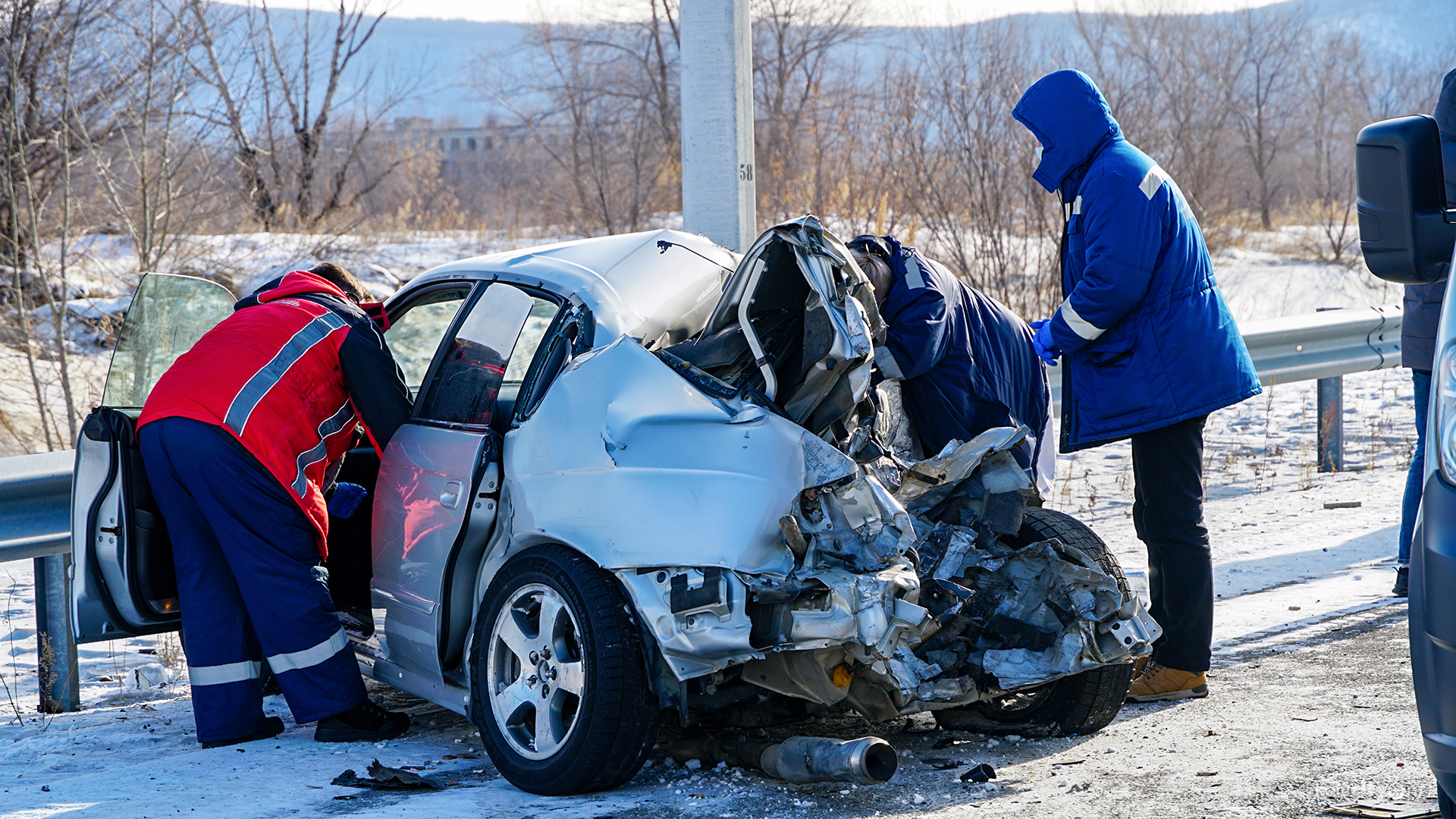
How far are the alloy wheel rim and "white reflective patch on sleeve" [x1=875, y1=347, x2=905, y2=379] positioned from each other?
134 centimetres

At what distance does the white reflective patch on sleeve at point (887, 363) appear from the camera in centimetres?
426

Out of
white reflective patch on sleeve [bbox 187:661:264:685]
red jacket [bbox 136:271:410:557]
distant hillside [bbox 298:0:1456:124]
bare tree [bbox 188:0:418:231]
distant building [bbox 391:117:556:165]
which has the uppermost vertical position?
distant hillside [bbox 298:0:1456:124]

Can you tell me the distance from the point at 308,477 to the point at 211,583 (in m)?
0.48

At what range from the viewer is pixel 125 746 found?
14.5 ft

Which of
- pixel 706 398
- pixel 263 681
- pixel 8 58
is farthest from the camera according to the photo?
pixel 8 58

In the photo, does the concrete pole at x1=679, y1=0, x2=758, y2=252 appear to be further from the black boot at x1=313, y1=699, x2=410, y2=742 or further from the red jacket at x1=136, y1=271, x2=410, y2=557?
the black boot at x1=313, y1=699, x2=410, y2=742

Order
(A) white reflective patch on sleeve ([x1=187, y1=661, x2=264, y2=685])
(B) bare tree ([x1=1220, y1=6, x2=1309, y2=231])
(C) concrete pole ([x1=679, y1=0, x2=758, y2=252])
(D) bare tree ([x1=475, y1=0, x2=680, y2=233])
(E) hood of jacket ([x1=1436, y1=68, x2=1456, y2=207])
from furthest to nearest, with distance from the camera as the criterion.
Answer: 1. (B) bare tree ([x1=1220, y1=6, x2=1309, y2=231])
2. (D) bare tree ([x1=475, y1=0, x2=680, y2=233])
3. (C) concrete pole ([x1=679, y1=0, x2=758, y2=252])
4. (E) hood of jacket ([x1=1436, y1=68, x2=1456, y2=207])
5. (A) white reflective patch on sleeve ([x1=187, y1=661, x2=264, y2=685])

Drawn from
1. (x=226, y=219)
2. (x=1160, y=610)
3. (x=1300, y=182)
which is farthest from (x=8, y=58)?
(x=1300, y=182)

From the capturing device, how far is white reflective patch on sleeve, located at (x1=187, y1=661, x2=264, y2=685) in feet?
14.3

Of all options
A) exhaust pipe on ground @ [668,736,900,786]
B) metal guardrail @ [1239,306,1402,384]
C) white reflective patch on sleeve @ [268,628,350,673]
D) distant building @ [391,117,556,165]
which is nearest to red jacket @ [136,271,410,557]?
white reflective patch on sleeve @ [268,628,350,673]

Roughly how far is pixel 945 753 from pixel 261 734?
7.77 ft

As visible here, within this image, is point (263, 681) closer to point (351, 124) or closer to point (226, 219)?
point (226, 219)

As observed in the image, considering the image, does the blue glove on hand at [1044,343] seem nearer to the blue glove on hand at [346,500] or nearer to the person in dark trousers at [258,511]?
the person in dark trousers at [258,511]

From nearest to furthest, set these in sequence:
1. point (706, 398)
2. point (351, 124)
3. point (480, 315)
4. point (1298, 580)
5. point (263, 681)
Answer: point (706, 398) < point (480, 315) < point (263, 681) < point (1298, 580) < point (351, 124)
